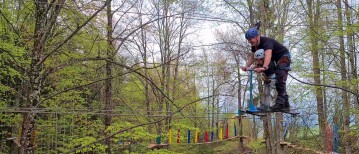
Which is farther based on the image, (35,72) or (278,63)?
(35,72)

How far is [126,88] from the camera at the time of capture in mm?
15953

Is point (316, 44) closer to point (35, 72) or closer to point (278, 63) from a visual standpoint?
point (278, 63)

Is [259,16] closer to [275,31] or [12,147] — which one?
[275,31]

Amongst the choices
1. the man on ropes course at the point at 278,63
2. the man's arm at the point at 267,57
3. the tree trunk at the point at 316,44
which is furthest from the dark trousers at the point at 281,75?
the tree trunk at the point at 316,44

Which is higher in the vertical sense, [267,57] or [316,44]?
[316,44]

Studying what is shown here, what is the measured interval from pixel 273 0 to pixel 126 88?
8.87 m

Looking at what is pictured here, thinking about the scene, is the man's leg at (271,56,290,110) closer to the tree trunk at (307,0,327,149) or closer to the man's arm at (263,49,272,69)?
the man's arm at (263,49,272,69)

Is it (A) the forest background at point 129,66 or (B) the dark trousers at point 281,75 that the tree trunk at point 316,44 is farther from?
(B) the dark trousers at point 281,75

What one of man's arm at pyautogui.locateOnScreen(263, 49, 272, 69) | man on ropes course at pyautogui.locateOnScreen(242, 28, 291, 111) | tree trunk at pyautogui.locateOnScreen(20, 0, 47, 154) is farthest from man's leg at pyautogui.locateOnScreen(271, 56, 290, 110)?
tree trunk at pyautogui.locateOnScreen(20, 0, 47, 154)

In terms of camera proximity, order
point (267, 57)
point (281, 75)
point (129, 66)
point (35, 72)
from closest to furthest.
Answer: point (267, 57) < point (281, 75) < point (35, 72) < point (129, 66)

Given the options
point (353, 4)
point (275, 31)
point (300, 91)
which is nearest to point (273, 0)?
point (275, 31)

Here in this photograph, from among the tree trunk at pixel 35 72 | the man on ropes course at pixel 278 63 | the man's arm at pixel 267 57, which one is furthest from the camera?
the tree trunk at pixel 35 72

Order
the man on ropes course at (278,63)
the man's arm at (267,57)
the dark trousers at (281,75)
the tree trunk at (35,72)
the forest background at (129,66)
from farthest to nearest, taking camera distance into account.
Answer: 1. the forest background at (129,66)
2. the tree trunk at (35,72)
3. the dark trousers at (281,75)
4. the man on ropes course at (278,63)
5. the man's arm at (267,57)

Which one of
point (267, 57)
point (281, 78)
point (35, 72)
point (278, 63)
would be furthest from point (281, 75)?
point (35, 72)
